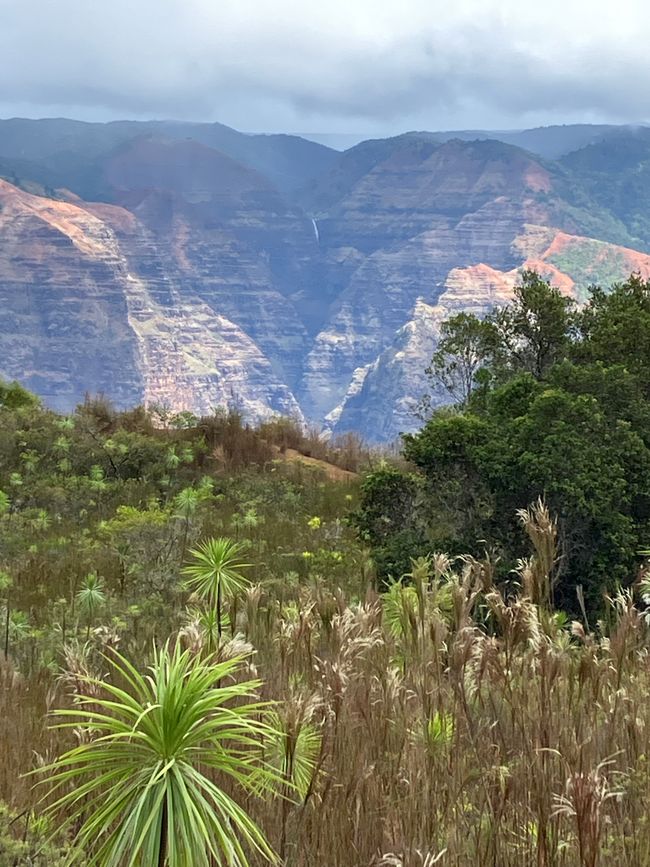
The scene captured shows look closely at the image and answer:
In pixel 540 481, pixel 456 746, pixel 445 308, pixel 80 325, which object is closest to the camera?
pixel 456 746

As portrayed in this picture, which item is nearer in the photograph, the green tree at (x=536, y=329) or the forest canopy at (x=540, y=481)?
the forest canopy at (x=540, y=481)


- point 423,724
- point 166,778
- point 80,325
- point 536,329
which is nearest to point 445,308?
point 80,325

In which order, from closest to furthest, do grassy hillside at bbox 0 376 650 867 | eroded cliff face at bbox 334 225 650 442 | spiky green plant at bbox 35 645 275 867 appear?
spiky green plant at bbox 35 645 275 867, grassy hillside at bbox 0 376 650 867, eroded cliff face at bbox 334 225 650 442

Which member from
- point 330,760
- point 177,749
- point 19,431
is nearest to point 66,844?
point 330,760

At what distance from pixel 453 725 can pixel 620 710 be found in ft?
2.13

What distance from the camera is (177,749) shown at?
1536 millimetres

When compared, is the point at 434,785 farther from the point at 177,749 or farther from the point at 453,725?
the point at 177,749

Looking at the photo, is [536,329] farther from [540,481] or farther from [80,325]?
[80,325]

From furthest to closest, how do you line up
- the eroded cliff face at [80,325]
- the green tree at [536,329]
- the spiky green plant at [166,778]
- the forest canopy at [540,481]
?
the eroded cliff face at [80,325]
the green tree at [536,329]
the forest canopy at [540,481]
the spiky green plant at [166,778]

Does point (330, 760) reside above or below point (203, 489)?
above

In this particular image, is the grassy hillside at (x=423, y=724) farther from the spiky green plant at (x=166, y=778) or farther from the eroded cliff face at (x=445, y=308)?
the eroded cliff face at (x=445, y=308)

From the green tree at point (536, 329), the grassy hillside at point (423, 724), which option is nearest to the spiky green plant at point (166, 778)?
the grassy hillside at point (423, 724)

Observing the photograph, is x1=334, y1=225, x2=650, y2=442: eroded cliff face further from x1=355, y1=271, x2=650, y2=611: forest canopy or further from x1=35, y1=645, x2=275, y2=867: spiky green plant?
x1=35, y1=645, x2=275, y2=867: spiky green plant

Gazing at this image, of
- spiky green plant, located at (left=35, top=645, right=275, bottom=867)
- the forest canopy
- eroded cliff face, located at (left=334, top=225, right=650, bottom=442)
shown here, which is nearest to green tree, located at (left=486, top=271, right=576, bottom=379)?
the forest canopy
